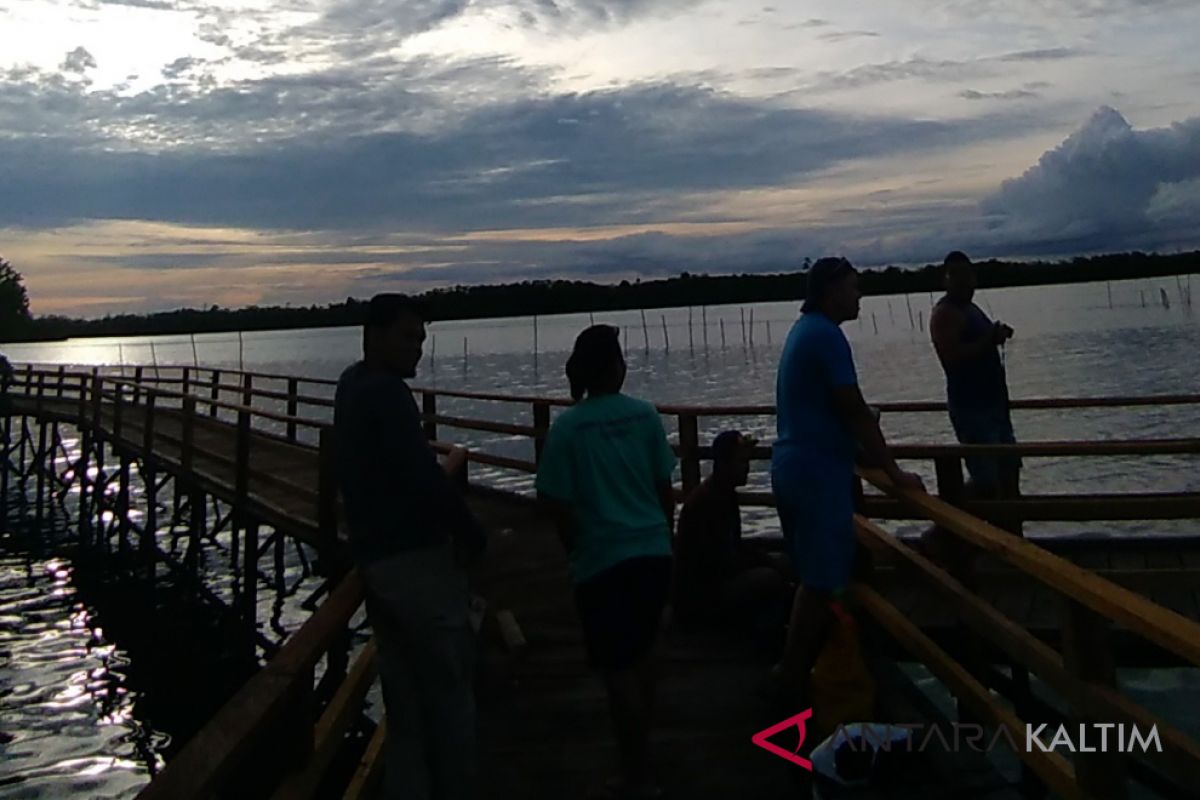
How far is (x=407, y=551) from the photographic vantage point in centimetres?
336

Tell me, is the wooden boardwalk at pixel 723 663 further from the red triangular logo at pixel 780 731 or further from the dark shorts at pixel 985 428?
the dark shorts at pixel 985 428

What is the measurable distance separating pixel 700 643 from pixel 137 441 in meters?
13.7

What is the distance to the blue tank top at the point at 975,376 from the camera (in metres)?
6.06

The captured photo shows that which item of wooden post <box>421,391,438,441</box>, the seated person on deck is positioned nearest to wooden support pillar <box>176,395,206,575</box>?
wooden post <box>421,391,438,441</box>

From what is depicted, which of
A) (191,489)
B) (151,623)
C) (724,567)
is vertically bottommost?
(151,623)

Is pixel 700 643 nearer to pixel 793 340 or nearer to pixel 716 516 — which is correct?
pixel 716 516

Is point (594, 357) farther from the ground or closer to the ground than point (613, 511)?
farther from the ground

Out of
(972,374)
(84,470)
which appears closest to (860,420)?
(972,374)

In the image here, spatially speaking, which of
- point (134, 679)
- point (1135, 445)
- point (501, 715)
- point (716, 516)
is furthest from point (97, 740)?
point (1135, 445)

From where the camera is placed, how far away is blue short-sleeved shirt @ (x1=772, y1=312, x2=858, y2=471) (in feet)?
Answer: 13.4

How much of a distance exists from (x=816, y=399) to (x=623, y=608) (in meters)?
1.10

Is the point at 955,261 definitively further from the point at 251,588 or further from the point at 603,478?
the point at 251,588

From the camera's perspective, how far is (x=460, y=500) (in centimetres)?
339

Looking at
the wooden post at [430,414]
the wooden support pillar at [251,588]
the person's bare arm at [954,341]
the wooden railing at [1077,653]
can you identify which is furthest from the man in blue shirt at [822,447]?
the wooden support pillar at [251,588]
